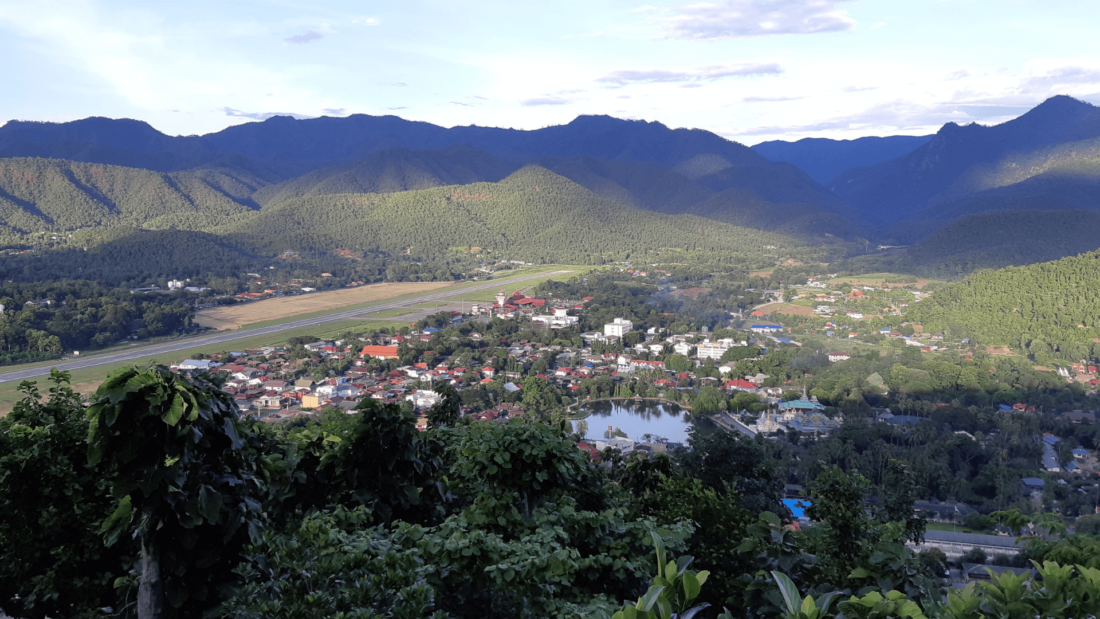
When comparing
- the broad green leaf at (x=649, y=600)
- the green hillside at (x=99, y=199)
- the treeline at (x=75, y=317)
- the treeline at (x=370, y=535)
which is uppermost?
the green hillside at (x=99, y=199)

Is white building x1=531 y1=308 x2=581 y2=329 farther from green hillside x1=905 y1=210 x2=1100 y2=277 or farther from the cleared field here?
green hillside x1=905 y1=210 x2=1100 y2=277

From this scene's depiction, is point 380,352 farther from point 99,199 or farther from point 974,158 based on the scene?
point 974,158

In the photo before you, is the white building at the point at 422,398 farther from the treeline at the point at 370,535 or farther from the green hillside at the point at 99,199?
the green hillside at the point at 99,199

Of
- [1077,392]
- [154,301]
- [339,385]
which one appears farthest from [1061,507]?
[154,301]

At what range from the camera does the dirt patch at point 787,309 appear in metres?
45.3

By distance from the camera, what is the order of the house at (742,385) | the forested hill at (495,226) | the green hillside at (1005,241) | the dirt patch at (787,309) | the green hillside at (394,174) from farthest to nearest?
the green hillside at (394,174) → the forested hill at (495,226) → the green hillside at (1005,241) → the dirt patch at (787,309) → the house at (742,385)

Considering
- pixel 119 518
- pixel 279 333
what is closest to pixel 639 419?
pixel 279 333

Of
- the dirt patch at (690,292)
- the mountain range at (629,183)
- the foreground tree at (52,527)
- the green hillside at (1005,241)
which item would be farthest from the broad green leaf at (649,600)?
the mountain range at (629,183)

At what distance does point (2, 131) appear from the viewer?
Answer: 13962 cm

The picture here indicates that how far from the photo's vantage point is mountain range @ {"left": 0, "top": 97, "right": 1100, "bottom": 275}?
3167 inches

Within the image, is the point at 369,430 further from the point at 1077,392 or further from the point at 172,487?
the point at 1077,392

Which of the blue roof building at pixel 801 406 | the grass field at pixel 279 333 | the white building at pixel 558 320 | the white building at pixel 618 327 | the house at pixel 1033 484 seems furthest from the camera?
the white building at pixel 558 320

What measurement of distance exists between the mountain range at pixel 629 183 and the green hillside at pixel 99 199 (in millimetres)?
268

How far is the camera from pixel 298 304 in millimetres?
46844
